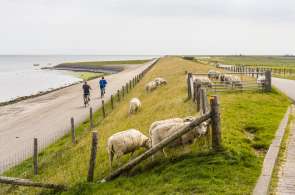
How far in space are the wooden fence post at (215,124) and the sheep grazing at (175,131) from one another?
0.95m

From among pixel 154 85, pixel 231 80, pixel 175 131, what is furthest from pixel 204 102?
pixel 154 85

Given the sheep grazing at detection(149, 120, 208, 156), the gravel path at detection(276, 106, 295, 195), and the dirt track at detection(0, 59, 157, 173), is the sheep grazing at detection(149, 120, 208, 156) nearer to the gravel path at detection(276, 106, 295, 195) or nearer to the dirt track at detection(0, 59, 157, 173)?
the gravel path at detection(276, 106, 295, 195)

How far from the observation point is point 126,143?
14.2m

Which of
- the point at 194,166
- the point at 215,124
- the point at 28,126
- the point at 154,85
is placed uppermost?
the point at 215,124

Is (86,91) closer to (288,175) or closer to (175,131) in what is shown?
(175,131)

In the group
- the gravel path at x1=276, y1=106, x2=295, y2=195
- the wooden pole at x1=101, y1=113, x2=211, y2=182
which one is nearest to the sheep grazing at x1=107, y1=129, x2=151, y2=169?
the wooden pole at x1=101, y1=113, x2=211, y2=182

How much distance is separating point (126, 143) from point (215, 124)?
3.84 meters

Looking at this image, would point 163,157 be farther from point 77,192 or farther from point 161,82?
point 161,82

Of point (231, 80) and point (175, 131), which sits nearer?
point (175, 131)

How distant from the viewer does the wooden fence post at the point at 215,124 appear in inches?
453

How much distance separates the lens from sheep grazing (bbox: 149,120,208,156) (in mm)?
12922

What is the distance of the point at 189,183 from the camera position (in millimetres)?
10352

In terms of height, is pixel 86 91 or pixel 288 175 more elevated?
pixel 288 175

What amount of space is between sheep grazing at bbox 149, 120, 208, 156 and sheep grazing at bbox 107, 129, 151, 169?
21.1 inches
